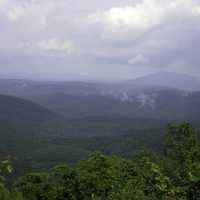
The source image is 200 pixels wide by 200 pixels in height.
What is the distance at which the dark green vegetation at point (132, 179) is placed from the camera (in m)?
27.5

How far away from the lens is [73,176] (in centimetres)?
3928

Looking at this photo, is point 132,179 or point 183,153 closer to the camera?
point 132,179

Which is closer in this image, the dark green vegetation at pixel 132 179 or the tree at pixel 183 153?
the dark green vegetation at pixel 132 179

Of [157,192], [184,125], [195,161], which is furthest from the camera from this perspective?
[184,125]

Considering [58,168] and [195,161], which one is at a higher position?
[195,161]

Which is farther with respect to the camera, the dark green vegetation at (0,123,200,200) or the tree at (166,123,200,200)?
the tree at (166,123,200,200)

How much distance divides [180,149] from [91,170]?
921 centimetres

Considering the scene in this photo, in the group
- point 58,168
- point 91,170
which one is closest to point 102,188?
point 91,170

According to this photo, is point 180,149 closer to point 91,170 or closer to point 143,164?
point 143,164

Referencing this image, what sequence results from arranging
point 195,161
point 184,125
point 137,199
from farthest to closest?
point 184,125, point 195,161, point 137,199

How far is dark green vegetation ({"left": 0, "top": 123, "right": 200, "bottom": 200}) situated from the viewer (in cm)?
2747

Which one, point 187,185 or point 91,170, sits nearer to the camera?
point 187,185

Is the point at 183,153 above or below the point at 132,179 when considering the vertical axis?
above

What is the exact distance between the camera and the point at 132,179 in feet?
110
